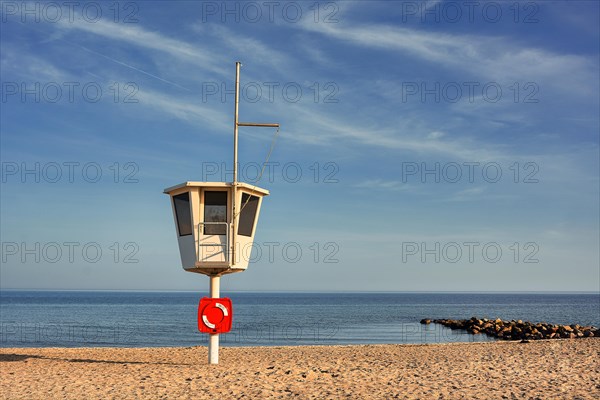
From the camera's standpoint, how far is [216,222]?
15.5 metres

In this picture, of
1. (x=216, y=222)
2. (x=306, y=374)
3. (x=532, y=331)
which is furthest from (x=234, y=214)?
(x=532, y=331)

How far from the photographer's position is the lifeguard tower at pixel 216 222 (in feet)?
50.5

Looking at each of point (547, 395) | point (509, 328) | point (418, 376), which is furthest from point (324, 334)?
point (547, 395)

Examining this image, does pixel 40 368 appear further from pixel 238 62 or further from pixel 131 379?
pixel 238 62

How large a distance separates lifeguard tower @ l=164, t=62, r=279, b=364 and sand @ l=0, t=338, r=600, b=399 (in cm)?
267

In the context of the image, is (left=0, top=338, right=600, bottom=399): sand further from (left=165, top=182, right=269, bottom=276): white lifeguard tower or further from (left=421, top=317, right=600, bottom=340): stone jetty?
(left=421, top=317, right=600, bottom=340): stone jetty

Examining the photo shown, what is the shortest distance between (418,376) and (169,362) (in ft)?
23.7

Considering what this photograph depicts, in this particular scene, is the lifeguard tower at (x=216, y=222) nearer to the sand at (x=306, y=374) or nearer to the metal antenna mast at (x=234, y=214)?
the metal antenna mast at (x=234, y=214)

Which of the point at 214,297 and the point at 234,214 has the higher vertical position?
the point at 234,214

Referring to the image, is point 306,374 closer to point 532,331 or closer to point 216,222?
point 216,222

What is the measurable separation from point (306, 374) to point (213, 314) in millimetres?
2897

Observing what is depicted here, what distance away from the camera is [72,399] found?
11.9 m

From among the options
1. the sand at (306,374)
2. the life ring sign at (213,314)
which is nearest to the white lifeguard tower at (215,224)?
the life ring sign at (213,314)

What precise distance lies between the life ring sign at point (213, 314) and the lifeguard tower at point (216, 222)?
1.74 ft
